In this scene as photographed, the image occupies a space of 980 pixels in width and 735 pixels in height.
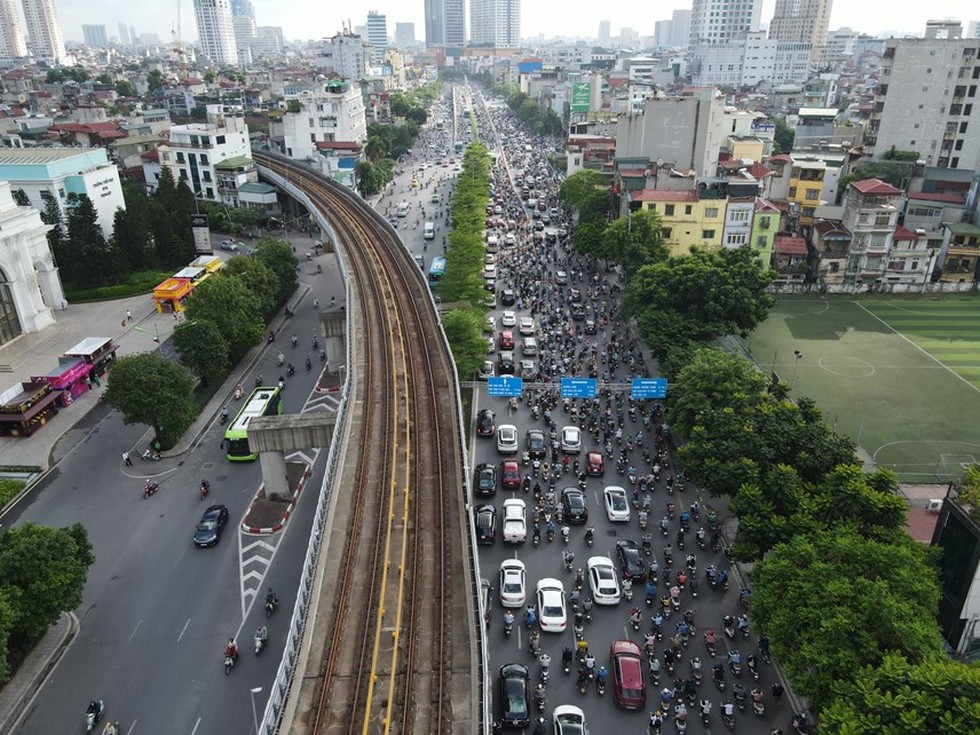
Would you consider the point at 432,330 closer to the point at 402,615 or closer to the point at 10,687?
the point at 402,615

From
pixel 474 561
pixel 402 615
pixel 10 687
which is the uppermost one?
pixel 474 561

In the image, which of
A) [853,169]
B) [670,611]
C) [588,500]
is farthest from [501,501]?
[853,169]

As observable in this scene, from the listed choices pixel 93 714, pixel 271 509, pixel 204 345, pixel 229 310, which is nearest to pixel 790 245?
pixel 229 310

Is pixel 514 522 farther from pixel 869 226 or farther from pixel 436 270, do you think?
pixel 869 226

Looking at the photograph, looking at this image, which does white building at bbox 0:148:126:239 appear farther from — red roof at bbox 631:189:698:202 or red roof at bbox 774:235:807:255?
red roof at bbox 774:235:807:255

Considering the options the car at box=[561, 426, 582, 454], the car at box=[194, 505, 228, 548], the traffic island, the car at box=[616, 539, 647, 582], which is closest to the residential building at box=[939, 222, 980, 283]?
the car at box=[561, 426, 582, 454]

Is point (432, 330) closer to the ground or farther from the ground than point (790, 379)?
farther from the ground
